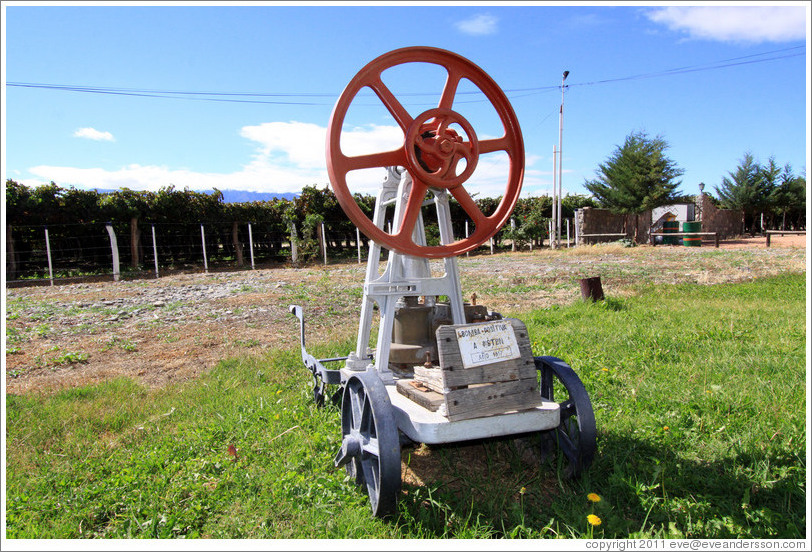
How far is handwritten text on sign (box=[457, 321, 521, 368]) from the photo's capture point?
2480 mm

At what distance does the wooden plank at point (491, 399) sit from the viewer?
2.43 m

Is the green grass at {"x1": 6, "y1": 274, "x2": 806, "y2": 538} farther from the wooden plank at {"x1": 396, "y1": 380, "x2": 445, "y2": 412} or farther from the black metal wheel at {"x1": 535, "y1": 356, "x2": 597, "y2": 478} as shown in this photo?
the wooden plank at {"x1": 396, "y1": 380, "x2": 445, "y2": 412}

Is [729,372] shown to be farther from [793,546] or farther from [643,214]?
[643,214]

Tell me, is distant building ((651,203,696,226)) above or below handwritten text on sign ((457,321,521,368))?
above

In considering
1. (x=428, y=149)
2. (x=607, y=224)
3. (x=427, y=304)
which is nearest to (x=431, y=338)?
(x=427, y=304)

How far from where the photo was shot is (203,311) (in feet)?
26.3

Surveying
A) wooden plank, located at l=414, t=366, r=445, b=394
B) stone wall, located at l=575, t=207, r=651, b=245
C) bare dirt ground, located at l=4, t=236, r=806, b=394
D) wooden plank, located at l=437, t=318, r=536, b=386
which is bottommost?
bare dirt ground, located at l=4, t=236, r=806, b=394

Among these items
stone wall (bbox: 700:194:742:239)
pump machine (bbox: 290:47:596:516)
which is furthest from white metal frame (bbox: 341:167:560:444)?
stone wall (bbox: 700:194:742:239)

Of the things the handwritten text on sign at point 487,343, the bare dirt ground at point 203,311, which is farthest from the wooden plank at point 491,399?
the bare dirt ground at point 203,311

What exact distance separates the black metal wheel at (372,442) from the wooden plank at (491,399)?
306 millimetres

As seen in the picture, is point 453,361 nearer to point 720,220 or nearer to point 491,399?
point 491,399

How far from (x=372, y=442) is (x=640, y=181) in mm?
28182

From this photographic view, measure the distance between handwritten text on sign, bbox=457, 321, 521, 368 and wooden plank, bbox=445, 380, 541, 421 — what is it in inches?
5.0

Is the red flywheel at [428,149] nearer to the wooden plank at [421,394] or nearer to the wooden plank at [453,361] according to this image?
the wooden plank at [453,361]
